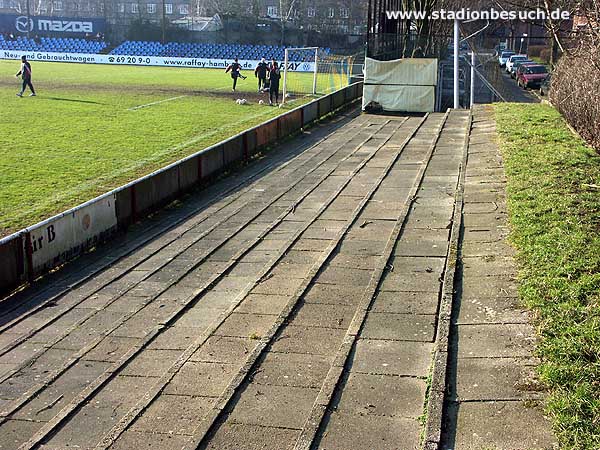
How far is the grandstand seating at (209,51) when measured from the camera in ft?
226

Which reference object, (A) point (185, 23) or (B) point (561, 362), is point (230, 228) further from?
(A) point (185, 23)

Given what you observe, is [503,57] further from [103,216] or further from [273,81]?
[103,216]

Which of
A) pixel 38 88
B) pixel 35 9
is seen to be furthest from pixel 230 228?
pixel 35 9

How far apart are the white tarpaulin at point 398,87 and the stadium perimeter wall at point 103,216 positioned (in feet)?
36.8

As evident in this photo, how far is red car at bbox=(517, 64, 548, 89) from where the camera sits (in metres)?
47.4

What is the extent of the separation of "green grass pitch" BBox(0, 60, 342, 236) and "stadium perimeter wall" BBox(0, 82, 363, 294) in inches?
69.9

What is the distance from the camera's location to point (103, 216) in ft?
44.9

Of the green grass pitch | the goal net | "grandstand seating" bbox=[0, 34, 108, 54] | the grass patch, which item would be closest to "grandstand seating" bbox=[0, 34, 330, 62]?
"grandstand seating" bbox=[0, 34, 108, 54]

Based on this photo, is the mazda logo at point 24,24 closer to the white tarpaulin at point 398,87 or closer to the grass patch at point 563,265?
the white tarpaulin at point 398,87

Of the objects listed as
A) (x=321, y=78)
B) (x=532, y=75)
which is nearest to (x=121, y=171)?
(x=321, y=78)

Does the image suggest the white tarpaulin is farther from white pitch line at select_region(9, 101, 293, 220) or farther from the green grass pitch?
white pitch line at select_region(9, 101, 293, 220)

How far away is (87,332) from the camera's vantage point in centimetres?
955

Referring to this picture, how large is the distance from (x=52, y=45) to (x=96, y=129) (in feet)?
162

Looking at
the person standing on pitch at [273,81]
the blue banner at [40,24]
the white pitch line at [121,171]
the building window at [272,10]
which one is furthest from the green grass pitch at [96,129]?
the building window at [272,10]
